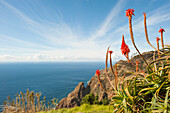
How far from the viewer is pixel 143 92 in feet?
4.20

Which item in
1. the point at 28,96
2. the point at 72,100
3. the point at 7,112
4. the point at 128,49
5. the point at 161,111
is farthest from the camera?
the point at 72,100

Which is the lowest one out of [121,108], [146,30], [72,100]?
[72,100]

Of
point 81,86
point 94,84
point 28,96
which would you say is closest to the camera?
point 28,96

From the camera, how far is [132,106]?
1.17 meters

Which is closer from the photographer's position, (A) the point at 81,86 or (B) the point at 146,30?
(B) the point at 146,30

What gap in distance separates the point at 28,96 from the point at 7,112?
1963mm

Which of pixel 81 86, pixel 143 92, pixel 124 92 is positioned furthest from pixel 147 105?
pixel 81 86

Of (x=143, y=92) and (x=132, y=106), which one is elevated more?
(x=143, y=92)

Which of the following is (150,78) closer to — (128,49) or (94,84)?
(128,49)

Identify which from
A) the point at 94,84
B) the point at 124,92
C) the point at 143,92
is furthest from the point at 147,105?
the point at 94,84

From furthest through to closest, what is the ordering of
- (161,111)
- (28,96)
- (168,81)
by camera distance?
(28,96) < (168,81) < (161,111)

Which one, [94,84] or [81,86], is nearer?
[81,86]

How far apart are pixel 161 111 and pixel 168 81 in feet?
1.36

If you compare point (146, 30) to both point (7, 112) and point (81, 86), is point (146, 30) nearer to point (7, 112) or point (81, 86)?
point (7, 112)
